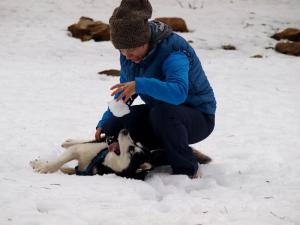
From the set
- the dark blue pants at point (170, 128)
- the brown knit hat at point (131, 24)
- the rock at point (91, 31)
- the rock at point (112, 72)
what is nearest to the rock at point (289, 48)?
the rock at point (91, 31)

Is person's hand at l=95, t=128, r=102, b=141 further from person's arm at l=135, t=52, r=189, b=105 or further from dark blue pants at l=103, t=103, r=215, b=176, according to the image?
person's arm at l=135, t=52, r=189, b=105

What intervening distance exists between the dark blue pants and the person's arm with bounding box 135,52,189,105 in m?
0.32

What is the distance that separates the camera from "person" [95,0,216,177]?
326 cm

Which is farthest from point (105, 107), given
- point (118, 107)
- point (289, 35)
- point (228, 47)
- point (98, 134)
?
point (289, 35)

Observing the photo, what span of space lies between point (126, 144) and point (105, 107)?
9.08ft

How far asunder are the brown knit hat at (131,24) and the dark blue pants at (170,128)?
59cm

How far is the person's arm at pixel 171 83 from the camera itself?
3139mm

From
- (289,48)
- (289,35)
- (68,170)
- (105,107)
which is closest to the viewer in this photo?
(68,170)

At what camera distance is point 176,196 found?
3.25m

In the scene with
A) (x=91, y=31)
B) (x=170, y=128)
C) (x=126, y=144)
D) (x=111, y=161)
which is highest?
(x=170, y=128)

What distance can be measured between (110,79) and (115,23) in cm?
488

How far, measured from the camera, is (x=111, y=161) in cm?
381

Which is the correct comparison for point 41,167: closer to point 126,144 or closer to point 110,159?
point 110,159

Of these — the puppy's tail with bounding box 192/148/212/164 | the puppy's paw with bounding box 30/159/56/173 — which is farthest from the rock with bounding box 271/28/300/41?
the puppy's paw with bounding box 30/159/56/173
